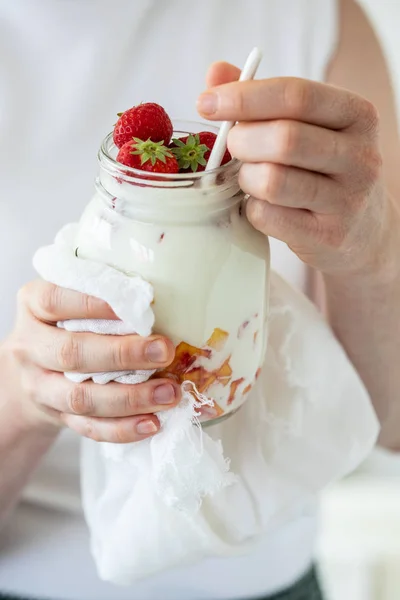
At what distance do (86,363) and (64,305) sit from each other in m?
0.05

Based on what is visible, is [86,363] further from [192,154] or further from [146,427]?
[192,154]

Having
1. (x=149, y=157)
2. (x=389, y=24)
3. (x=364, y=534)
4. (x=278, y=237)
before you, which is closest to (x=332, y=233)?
(x=278, y=237)

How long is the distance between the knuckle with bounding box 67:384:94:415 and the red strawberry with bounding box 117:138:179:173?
176 mm

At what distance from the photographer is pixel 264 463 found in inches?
27.2

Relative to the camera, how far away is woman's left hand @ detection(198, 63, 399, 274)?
0.43m

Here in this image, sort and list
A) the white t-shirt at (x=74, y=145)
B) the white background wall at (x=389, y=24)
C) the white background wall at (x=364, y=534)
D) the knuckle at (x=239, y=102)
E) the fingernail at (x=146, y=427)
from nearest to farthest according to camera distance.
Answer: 1. the knuckle at (x=239, y=102)
2. the fingernail at (x=146, y=427)
3. the white t-shirt at (x=74, y=145)
4. the white background wall at (x=389, y=24)
5. the white background wall at (x=364, y=534)

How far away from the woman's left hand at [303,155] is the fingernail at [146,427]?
0.17 meters

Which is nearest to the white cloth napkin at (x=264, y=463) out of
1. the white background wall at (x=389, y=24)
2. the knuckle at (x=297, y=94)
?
the knuckle at (x=297, y=94)

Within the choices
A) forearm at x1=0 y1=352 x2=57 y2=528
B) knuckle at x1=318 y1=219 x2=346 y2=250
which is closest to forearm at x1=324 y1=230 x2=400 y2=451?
knuckle at x1=318 y1=219 x2=346 y2=250

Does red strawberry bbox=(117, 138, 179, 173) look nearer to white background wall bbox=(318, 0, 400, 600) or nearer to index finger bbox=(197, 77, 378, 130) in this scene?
index finger bbox=(197, 77, 378, 130)

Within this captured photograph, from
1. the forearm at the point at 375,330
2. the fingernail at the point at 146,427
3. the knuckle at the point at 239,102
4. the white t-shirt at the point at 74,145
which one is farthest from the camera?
the white t-shirt at the point at 74,145

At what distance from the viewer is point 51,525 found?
32.3 inches

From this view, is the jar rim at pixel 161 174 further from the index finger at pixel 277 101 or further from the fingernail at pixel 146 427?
the fingernail at pixel 146 427

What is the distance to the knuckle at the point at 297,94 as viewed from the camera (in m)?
0.43
